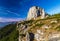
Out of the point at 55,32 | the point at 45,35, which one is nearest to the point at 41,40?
the point at 45,35

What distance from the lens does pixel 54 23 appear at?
113375mm

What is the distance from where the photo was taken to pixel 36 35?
11138cm

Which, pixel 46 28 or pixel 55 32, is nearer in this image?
pixel 55 32

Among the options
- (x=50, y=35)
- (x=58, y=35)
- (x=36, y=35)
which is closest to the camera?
(x=58, y=35)

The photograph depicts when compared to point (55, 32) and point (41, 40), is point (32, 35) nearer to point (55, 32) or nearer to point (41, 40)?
point (41, 40)

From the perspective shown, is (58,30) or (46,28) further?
(46,28)

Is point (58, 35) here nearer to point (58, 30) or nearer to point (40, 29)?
point (58, 30)

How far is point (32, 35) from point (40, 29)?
6.23 meters

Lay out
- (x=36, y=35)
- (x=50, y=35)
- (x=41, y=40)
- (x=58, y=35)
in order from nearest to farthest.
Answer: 1. (x=58, y=35)
2. (x=50, y=35)
3. (x=41, y=40)
4. (x=36, y=35)

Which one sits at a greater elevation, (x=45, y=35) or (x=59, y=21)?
(x=59, y=21)

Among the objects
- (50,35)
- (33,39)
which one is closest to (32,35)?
(33,39)

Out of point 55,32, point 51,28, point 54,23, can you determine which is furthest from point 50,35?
point 54,23

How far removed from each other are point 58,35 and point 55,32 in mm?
5900

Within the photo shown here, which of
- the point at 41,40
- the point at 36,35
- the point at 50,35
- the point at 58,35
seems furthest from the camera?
the point at 36,35
